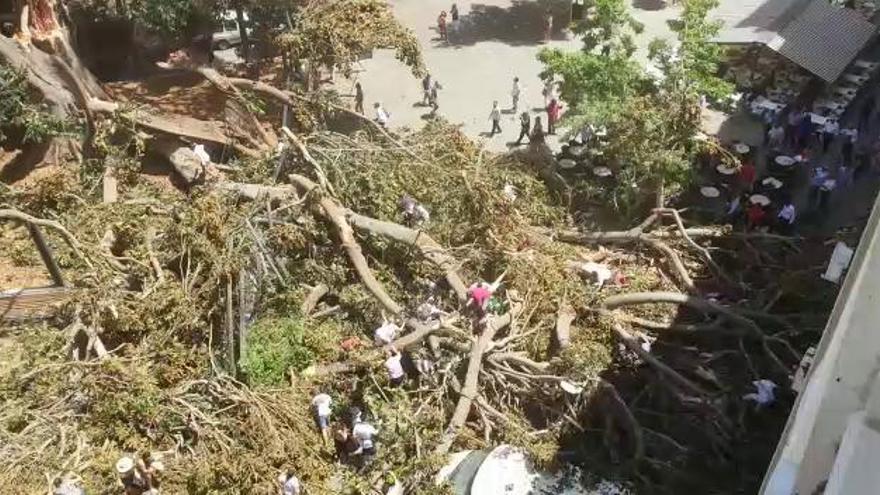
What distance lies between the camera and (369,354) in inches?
497

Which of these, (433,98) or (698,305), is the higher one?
(433,98)

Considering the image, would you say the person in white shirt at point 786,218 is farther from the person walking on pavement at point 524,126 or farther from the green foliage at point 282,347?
the green foliage at point 282,347

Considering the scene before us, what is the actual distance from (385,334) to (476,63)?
1249cm

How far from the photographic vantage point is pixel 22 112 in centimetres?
1748

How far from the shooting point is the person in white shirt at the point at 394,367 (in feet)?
41.1

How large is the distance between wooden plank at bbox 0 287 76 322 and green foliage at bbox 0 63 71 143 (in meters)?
4.45

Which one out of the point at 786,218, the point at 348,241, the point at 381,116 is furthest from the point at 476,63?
the point at 348,241

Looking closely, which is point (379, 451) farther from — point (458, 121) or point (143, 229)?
point (458, 121)

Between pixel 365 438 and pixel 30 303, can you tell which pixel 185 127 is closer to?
pixel 30 303

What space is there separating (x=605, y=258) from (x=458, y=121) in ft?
22.2

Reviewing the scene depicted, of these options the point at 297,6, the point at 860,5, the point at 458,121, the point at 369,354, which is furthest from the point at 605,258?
the point at 860,5

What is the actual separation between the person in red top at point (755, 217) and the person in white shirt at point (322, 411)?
28.8 ft

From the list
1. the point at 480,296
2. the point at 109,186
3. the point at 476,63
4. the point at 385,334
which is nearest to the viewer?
the point at 385,334

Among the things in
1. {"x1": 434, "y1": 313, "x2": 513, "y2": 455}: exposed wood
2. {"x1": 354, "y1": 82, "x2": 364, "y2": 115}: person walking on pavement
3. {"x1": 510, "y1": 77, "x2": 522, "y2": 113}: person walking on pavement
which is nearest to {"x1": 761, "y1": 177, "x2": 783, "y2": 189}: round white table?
{"x1": 510, "y1": 77, "x2": 522, "y2": 113}: person walking on pavement
